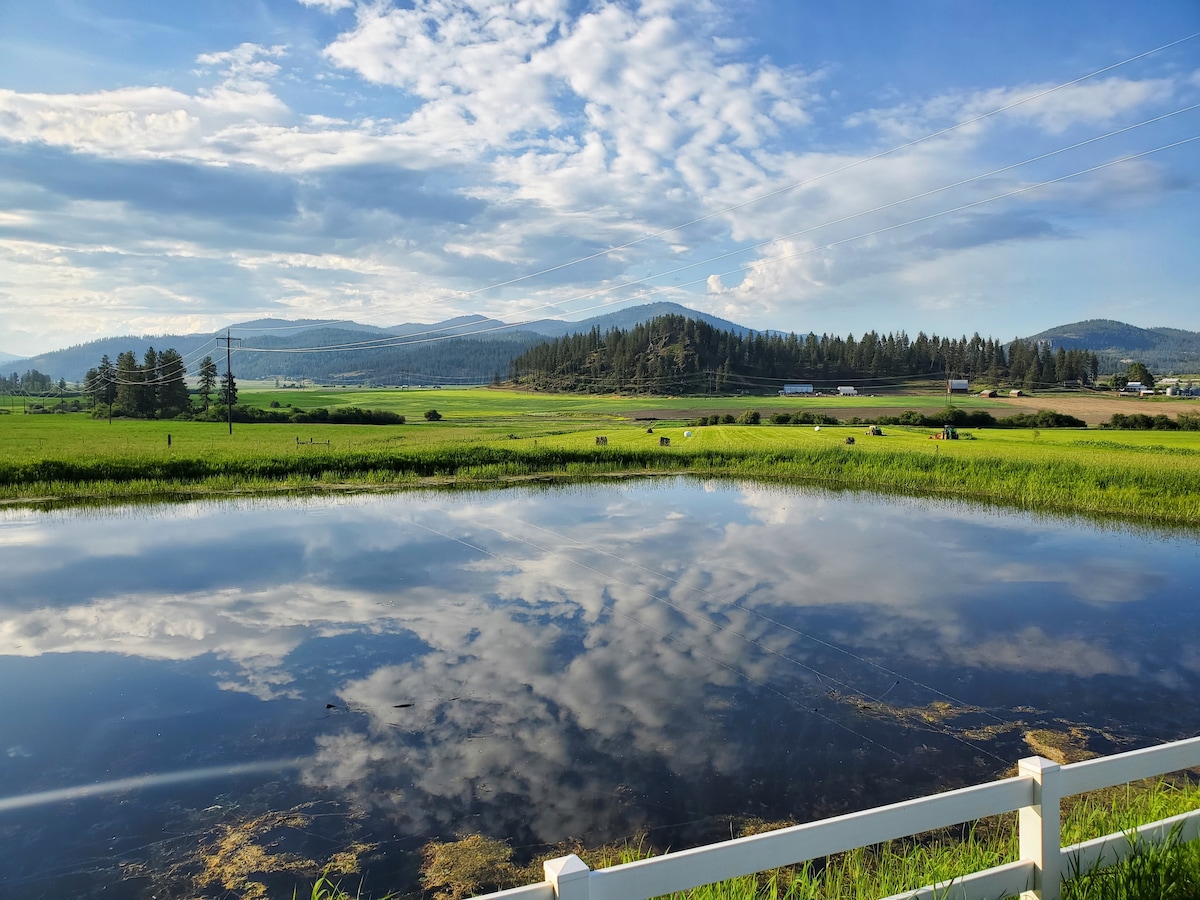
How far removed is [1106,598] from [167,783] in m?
17.9

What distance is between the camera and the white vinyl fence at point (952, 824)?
3309 millimetres

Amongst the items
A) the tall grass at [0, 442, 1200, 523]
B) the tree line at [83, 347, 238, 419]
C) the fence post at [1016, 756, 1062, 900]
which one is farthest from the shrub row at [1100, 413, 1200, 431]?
the tree line at [83, 347, 238, 419]

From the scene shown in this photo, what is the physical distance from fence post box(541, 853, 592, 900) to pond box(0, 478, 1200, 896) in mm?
4685

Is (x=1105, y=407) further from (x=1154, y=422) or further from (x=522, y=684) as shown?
(x=522, y=684)

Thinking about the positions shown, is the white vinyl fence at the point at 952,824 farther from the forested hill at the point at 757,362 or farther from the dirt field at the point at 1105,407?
the forested hill at the point at 757,362

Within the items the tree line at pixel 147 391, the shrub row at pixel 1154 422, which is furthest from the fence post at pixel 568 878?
the tree line at pixel 147 391

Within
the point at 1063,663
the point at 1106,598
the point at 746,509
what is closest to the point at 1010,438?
the point at 746,509

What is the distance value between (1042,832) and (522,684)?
8.61 m

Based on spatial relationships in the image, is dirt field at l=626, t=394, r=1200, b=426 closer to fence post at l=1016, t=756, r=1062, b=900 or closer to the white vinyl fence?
the white vinyl fence

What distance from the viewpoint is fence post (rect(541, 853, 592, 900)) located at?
10.1 feet

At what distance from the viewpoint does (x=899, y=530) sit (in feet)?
81.6

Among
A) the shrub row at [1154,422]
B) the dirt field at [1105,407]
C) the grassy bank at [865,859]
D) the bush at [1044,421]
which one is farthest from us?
the dirt field at [1105,407]

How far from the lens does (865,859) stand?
721cm

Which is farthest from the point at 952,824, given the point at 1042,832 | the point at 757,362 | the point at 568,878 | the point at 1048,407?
the point at 757,362
